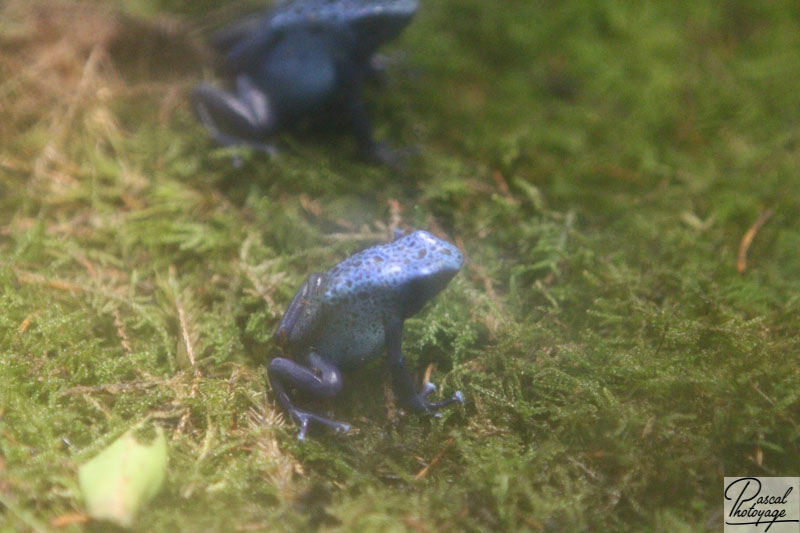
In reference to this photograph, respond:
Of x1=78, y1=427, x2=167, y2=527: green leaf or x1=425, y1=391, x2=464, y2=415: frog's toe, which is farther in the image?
x1=425, y1=391, x2=464, y2=415: frog's toe

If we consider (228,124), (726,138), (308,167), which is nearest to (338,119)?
(308,167)

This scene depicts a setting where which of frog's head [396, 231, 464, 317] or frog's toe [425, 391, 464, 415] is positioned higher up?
frog's head [396, 231, 464, 317]

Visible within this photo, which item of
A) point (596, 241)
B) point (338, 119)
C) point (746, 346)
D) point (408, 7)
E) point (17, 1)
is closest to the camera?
point (746, 346)

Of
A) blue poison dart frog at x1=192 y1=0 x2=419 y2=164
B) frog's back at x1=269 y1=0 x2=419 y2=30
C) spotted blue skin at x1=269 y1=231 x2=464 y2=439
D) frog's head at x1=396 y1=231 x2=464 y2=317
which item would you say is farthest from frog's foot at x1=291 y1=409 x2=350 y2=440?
frog's back at x1=269 y1=0 x2=419 y2=30

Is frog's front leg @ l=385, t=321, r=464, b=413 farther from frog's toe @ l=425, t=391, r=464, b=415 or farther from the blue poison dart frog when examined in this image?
the blue poison dart frog

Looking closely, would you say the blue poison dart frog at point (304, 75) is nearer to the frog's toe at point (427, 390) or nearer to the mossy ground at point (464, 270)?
the mossy ground at point (464, 270)

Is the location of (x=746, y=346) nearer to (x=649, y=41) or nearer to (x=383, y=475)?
(x=383, y=475)

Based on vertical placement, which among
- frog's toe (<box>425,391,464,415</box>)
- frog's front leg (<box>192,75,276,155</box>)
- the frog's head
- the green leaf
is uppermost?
frog's front leg (<box>192,75,276,155</box>)
